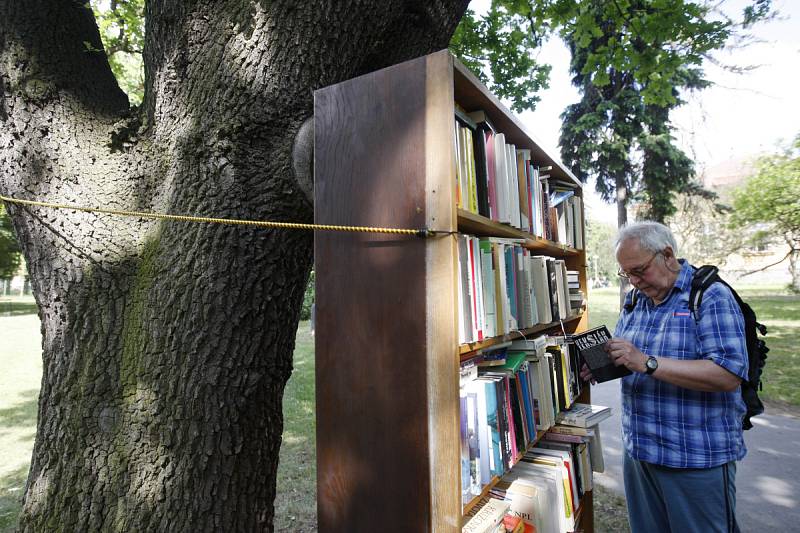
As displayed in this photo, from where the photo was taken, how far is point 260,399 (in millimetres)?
1730

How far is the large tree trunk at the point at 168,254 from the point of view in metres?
1.57

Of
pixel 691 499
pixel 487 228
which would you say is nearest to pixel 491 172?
pixel 487 228

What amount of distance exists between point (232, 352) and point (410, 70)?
1150 millimetres

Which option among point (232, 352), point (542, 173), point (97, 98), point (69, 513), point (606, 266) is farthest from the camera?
point (606, 266)

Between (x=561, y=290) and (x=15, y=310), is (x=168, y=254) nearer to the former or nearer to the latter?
(x=561, y=290)

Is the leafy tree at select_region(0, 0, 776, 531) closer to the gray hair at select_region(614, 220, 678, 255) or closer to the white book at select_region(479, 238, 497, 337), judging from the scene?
the white book at select_region(479, 238, 497, 337)

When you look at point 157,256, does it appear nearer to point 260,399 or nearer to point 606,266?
point 260,399

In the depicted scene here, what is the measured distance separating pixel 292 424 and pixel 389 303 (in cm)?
484

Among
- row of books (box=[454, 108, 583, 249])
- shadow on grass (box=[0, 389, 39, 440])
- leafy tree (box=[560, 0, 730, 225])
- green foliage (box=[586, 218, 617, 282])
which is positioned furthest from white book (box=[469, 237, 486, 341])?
green foliage (box=[586, 218, 617, 282])

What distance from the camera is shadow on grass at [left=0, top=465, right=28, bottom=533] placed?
324 centimetres

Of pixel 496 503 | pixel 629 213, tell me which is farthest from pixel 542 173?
pixel 629 213

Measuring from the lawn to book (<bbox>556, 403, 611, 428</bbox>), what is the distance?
0.95m

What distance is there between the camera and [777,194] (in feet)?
33.6

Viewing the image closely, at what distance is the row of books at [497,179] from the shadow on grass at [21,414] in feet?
19.7
